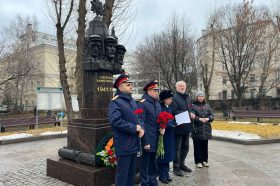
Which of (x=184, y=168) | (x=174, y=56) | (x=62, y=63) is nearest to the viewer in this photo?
(x=184, y=168)

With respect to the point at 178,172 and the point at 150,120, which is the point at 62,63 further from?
the point at 150,120

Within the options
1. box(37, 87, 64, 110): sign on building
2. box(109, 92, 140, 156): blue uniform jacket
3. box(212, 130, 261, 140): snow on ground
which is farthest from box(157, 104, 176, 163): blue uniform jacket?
box(37, 87, 64, 110): sign on building

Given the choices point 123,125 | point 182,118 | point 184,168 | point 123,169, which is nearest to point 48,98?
point 184,168

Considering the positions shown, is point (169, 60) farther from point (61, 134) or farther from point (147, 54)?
point (61, 134)

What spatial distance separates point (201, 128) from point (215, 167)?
1096 millimetres

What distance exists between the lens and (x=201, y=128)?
6.61 m

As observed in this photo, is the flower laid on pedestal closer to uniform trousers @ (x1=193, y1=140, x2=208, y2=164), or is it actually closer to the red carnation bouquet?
the red carnation bouquet

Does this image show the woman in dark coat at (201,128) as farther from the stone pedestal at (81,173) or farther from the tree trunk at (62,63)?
the tree trunk at (62,63)

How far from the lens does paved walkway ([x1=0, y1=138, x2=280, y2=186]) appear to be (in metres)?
5.73

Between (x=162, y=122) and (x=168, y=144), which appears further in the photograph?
(x=168, y=144)

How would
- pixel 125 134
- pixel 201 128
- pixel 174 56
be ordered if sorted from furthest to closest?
pixel 174 56 < pixel 201 128 < pixel 125 134

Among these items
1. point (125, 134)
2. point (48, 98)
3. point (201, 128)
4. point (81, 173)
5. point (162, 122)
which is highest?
point (48, 98)

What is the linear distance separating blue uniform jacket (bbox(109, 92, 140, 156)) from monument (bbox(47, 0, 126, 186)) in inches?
50.1

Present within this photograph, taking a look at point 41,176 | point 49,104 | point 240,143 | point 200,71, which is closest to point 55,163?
point 41,176
